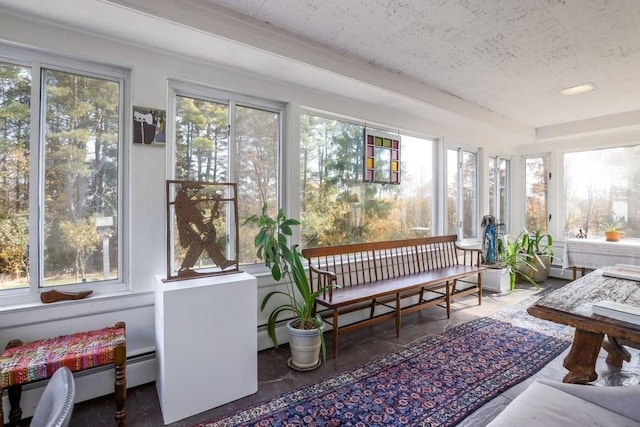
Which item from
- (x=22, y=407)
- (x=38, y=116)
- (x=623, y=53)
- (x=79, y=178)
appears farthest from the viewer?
(x=623, y=53)

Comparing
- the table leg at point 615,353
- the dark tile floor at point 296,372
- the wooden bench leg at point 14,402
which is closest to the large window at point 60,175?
the wooden bench leg at point 14,402

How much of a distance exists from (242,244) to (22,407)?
1787 millimetres

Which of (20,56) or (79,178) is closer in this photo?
(20,56)

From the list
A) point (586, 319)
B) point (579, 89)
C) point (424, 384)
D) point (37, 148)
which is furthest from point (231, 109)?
point (579, 89)

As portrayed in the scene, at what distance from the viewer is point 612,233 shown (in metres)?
5.05

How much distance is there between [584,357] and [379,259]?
2.08m

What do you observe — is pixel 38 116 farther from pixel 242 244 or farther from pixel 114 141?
pixel 242 244

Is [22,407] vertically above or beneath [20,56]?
beneath

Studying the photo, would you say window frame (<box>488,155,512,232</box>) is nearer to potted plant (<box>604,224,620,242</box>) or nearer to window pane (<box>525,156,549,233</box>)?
window pane (<box>525,156,549,233</box>)

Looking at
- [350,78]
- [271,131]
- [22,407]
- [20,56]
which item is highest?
[350,78]

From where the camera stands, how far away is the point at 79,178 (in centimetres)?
228

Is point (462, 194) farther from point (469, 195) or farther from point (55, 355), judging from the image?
point (55, 355)

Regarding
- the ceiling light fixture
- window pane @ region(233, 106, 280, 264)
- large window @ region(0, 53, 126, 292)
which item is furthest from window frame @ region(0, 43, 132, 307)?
the ceiling light fixture

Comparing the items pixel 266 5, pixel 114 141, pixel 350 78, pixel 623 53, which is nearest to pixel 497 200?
pixel 623 53
